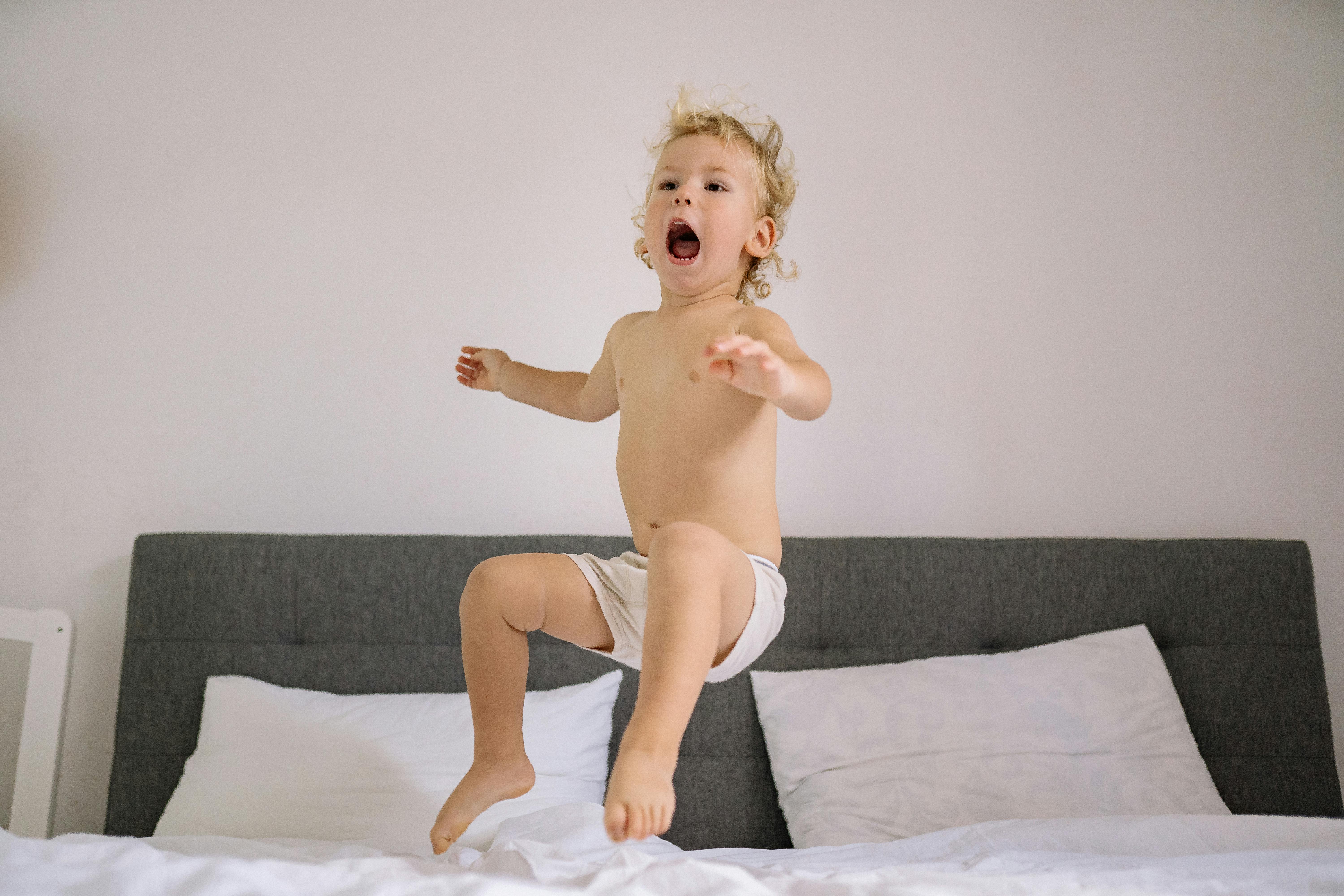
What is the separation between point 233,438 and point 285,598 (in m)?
0.43

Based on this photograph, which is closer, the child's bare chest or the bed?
the child's bare chest

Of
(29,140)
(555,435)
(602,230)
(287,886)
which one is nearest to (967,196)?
(602,230)

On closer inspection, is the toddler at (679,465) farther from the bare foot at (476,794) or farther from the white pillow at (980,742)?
the white pillow at (980,742)

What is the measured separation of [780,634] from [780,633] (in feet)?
0.10

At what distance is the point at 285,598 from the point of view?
1.86 m

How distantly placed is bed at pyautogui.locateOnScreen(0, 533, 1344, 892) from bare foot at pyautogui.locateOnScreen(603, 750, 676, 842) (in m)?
1.09

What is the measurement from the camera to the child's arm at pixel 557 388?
1200 mm

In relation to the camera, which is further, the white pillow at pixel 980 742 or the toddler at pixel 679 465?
Answer: the white pillow at pixel 980 742

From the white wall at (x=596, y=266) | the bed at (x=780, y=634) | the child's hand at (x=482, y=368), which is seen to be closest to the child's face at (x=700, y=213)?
the child's hand at (x=482, y=368)

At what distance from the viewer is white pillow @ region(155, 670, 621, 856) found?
4.96 ft

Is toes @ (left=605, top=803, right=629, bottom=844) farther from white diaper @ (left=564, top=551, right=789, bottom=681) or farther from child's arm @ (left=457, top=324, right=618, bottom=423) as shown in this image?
child's arm @ (left=457, top=324, right=618, bottom=423)

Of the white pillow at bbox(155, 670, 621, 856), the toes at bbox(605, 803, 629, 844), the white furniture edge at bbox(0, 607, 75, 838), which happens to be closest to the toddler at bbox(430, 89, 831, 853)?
the toes at bbox(605, 803, 629, 844)

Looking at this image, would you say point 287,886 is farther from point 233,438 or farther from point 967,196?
point 967,196

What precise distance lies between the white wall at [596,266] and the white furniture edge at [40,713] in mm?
216
